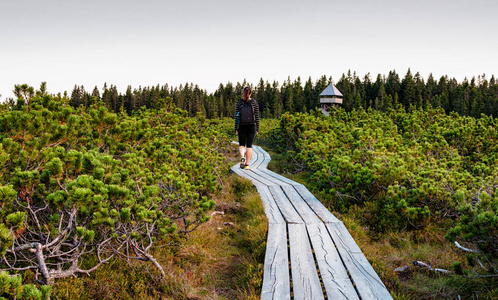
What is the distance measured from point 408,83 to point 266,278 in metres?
81.6

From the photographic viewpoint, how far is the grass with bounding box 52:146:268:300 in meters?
3.66

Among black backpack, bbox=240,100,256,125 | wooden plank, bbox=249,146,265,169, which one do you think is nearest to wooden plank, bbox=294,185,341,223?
black backpack, bbox=240,100,256,125

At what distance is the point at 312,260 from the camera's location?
12.0 ft

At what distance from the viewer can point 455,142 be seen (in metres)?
9.83

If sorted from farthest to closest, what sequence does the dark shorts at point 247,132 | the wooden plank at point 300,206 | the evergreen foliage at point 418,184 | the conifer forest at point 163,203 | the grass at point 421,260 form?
the dark shorts at point 247,132 < the wooden plank at point 300,206 < the evergreen foliage at point 418,184 < the grass at point 421,260 < the conifer forest at point 163,203

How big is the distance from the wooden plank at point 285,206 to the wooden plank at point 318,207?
1.35ft

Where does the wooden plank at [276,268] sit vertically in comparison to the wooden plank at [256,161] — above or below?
above

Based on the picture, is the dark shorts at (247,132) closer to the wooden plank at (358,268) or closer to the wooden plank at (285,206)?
the wooden plank at (285,206)

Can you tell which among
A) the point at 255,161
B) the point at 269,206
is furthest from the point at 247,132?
the point at 255,161

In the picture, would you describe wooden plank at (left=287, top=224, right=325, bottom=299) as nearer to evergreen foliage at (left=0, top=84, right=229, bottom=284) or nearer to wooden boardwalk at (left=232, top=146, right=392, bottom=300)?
wooden boardwalk at (left=232, top=146, right=392, bottom=300)

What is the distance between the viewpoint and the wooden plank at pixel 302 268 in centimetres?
298

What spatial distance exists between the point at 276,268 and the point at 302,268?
0.32 metres

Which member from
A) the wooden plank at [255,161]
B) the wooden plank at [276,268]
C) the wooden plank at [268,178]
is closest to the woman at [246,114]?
the wooden plank at [268,178]

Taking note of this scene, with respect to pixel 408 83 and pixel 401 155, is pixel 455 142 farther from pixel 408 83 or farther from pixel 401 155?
pixel 408 83
